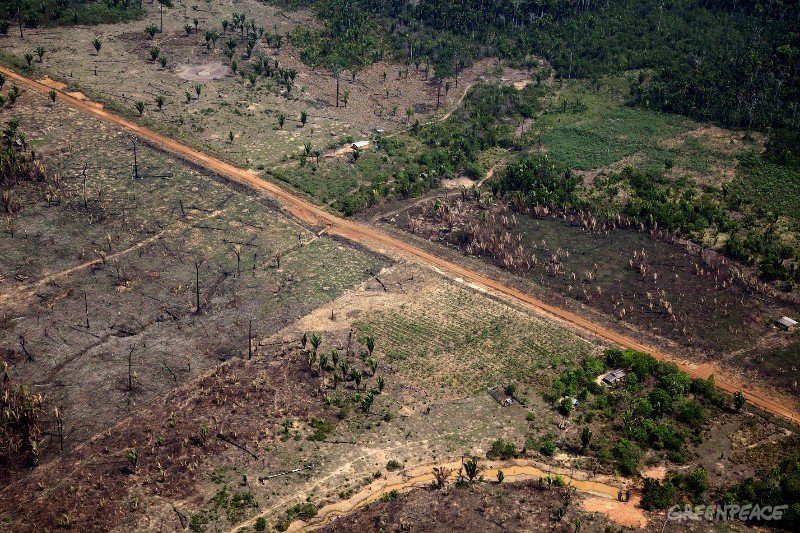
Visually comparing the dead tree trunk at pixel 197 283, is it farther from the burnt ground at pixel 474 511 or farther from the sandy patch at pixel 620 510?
the sandy patch at pixel 620 510

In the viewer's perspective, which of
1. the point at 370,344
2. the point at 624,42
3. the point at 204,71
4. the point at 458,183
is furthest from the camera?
the point at 624,42

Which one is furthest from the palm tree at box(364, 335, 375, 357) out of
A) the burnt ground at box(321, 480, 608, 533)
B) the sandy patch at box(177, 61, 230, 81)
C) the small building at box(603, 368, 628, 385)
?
the sandy patch at box(177, 61, 230, 81)

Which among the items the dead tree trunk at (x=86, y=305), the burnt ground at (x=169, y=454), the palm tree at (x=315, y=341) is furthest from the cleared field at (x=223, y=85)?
the burnt ground at (x=169, y=454)

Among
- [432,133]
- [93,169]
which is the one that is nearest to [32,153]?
[93,169]

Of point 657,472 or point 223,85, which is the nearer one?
point 657,472

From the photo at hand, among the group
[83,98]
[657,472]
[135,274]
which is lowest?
[657,472]

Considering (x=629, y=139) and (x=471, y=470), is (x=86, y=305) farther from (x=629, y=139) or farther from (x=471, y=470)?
(x=629, y=139)

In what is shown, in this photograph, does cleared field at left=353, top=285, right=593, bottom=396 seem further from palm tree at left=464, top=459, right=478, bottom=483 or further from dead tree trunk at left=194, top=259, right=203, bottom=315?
dead tree trunk at left=194, top=259, right=203, bottom=315

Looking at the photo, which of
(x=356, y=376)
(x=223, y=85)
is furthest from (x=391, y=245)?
(x=223, y=85)

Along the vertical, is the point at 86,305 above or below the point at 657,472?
above
